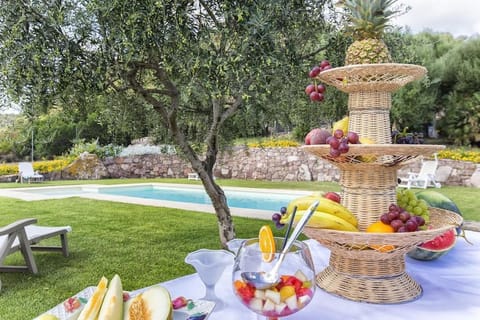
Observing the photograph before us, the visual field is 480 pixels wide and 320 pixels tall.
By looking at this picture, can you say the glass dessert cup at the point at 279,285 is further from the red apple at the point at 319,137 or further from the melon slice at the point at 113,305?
the red apple at the point at 319,137

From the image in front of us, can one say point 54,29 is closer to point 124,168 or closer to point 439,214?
point 439,214

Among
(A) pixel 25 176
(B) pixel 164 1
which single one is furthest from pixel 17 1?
(A) pixel 25 176

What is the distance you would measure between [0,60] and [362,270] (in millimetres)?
2645

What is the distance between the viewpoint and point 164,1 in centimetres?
264

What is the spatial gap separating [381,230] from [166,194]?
11.0m

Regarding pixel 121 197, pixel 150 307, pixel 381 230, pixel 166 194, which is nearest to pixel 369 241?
pixel 381 230

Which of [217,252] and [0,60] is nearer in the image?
[217,252]

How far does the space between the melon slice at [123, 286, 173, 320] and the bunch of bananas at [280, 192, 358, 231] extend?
44 centimetres

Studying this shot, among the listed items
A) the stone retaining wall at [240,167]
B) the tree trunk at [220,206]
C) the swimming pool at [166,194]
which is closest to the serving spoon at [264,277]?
the tree trunk at [220,206]

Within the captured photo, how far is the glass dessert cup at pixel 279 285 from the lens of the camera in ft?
3.23

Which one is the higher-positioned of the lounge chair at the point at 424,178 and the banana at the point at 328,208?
the banana at the point at 328,208

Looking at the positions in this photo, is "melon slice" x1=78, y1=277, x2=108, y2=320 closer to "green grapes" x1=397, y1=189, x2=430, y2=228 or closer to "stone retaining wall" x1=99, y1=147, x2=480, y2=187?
"green grapes" x1=397, y1=189, x2=430, y2=228

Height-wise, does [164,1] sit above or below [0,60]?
above

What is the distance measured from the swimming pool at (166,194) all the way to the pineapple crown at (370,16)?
7.55 m
